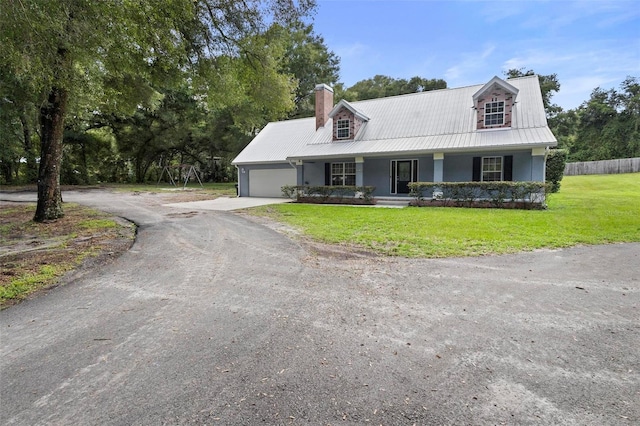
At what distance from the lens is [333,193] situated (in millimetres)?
16531

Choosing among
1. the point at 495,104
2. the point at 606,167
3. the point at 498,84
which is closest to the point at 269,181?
the point at 495,104

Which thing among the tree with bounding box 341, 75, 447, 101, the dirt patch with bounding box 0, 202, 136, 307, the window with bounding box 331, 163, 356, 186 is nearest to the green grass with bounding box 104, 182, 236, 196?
the window with bounding box 331, 163, 356, 186

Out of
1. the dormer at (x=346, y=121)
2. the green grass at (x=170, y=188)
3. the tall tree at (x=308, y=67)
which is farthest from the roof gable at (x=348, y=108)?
the tall tree at (x=308, y=67)

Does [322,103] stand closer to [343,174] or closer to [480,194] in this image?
[343,174]

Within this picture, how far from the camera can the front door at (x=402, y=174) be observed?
16109 millimetres

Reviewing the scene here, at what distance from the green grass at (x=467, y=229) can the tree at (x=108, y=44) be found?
18.0 feet

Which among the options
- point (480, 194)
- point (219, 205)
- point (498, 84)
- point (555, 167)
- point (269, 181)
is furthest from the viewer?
point (269, 181)

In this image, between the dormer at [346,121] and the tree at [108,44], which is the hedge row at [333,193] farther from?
the tree at [108,44]

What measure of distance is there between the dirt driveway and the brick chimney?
15788 millimetres

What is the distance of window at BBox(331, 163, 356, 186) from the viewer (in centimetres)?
1753

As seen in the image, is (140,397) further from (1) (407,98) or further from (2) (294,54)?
(2) (294,54)

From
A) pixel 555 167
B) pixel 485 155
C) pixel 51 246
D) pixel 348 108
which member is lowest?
pixel 51 246

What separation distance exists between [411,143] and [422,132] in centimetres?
118

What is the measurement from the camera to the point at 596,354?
2824 millimetres
